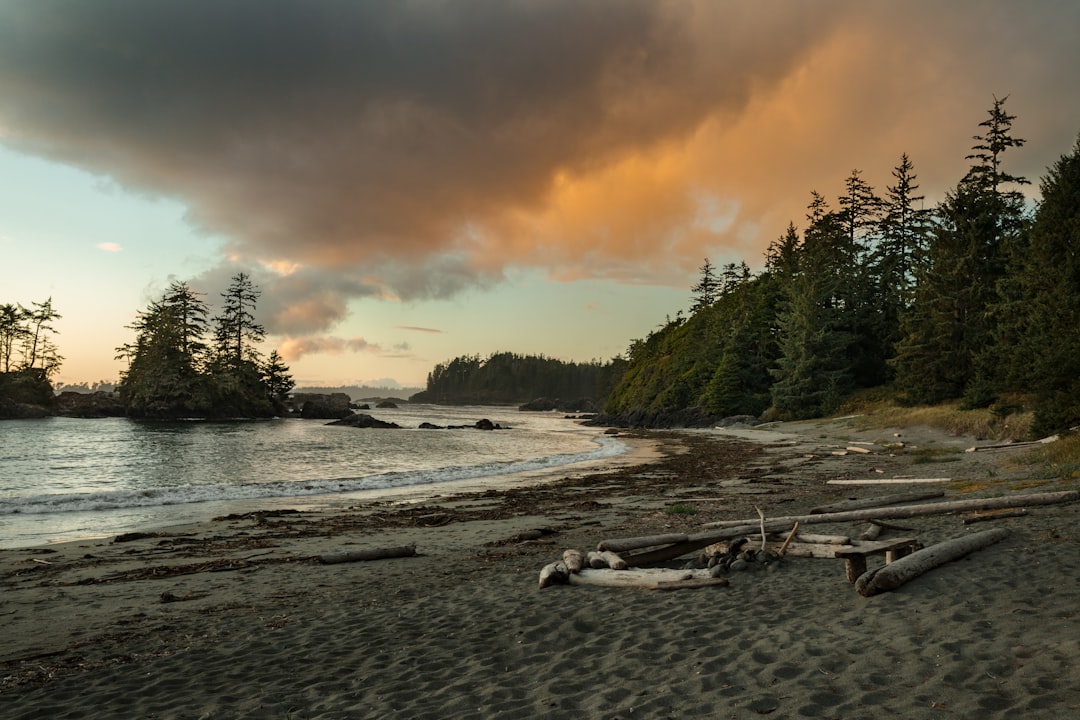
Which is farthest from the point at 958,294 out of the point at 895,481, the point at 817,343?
the point at 895,481

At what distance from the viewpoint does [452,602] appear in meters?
8.59

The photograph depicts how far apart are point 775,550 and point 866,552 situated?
1447mm

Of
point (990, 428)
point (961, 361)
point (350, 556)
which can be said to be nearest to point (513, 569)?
point (350, 556)

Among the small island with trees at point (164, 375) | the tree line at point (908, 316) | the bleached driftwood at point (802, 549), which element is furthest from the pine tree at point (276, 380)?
the bleached driftwood at point (802, 549)

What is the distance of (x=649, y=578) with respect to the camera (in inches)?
332

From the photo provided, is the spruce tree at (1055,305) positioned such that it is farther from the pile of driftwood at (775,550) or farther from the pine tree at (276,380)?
the pine tree at (276,380)

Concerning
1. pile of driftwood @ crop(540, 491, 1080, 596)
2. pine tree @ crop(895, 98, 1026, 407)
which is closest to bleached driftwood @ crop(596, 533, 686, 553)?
pile of driftwood @ crop(540, 491, 1080, 596)

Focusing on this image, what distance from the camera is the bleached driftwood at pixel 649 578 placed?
8.26 meters

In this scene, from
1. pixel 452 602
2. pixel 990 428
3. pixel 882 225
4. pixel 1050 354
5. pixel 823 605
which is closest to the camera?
pixel 823 605

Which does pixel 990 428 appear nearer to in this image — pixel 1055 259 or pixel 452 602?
pixel 1055 259

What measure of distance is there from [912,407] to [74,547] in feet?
167

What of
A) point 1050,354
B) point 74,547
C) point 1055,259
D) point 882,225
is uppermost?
point 882,225

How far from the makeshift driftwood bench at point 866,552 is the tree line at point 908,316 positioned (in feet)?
58.9

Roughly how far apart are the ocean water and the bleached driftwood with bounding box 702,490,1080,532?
14.3m
